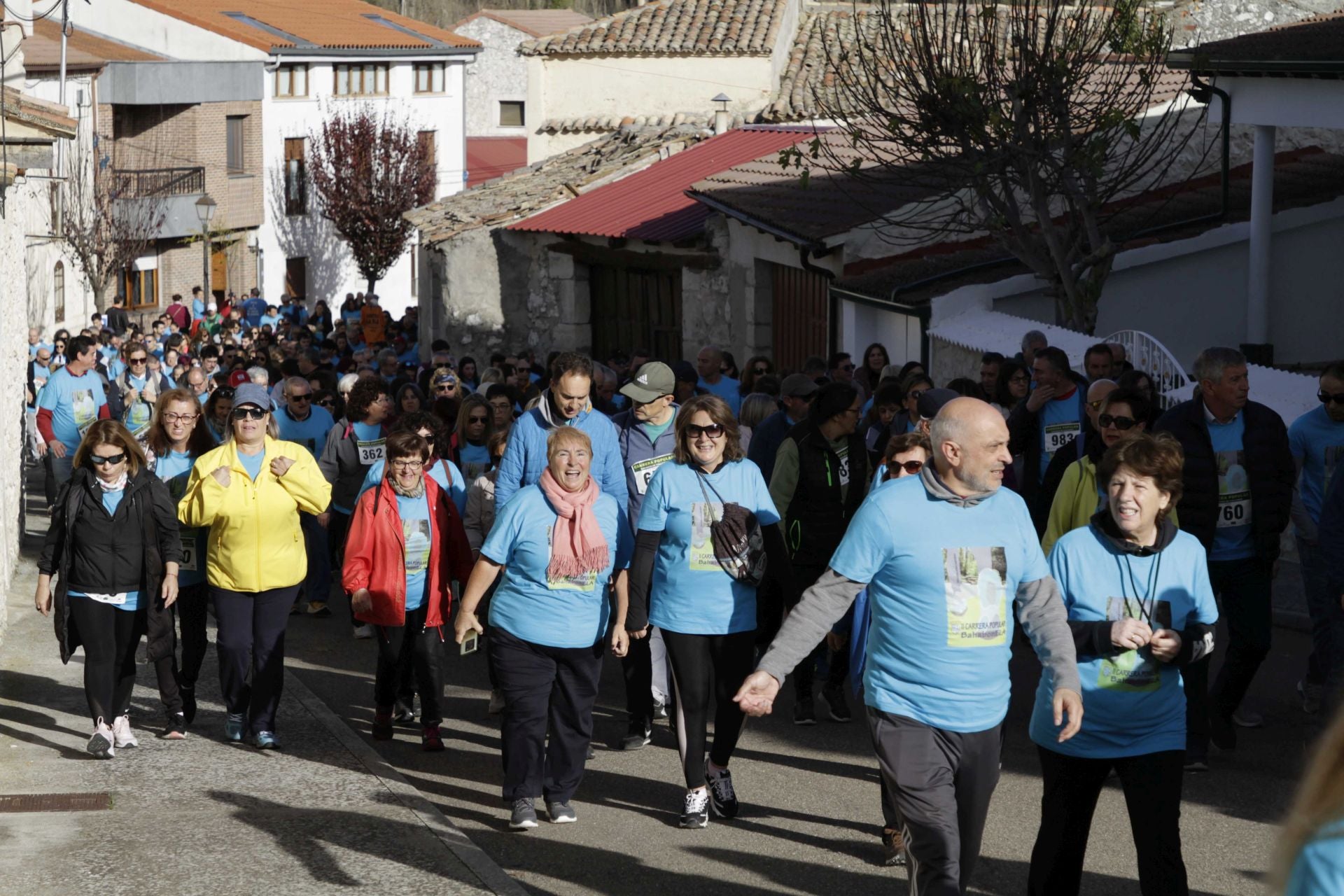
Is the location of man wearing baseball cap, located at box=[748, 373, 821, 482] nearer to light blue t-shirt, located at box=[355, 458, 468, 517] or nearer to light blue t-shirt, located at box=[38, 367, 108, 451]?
light blue t-shirt, located at box=[355, 458, 468, 517]

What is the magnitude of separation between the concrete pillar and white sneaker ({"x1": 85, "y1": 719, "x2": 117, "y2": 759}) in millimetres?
10761

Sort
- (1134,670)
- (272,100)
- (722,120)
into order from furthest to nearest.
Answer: (272,100)
(722,120)
(1134,670)

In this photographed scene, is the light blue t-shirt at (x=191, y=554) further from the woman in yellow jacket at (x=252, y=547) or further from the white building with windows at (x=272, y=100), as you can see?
the white building with windows at (x=272, y=100)

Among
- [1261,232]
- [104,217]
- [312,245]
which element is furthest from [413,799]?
[312,245]

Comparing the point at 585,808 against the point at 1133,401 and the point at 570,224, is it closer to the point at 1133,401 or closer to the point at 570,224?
the point at 1133,401

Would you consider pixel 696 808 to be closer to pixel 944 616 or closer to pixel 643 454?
pixel 643 454

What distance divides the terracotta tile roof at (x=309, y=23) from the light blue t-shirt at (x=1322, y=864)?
48.2 meters

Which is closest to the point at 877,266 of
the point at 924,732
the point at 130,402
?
the point at 130,402

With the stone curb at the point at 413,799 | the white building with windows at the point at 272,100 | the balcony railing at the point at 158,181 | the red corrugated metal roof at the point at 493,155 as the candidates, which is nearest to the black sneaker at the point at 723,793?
the stone curb at the point at 413,799

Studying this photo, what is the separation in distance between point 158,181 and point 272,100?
713 centimetres

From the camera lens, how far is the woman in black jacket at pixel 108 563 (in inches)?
313

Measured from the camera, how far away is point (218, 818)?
23.2 feet

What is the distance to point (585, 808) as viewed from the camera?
24.0 ft

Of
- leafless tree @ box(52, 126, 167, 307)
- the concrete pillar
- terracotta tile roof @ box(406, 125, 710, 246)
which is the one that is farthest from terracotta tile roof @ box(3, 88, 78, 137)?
leafless tree @ box(52, 126, 167, 307)
